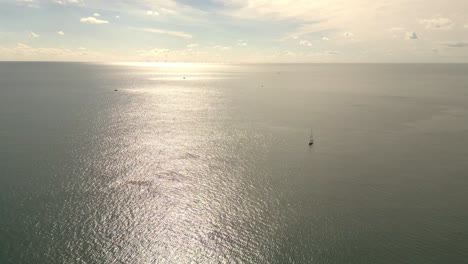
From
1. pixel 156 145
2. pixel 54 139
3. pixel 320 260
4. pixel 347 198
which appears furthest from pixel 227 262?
pixel 54 139

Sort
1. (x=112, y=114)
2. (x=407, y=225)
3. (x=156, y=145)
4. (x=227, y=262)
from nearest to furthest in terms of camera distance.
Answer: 1. (x=227, y=262)
2. (x=407, y=225)
3. (x=156, y=145)
4. (x=112, y=114)

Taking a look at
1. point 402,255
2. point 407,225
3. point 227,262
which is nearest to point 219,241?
point 227,262

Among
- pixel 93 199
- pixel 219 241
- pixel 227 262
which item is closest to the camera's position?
pixel 227 262

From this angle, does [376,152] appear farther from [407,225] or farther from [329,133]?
[407,225]

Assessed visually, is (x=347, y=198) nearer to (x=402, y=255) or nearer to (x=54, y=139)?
(x=402, y=255)

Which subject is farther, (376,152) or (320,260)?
(376,152)

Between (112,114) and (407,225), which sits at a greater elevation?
(112,114)
